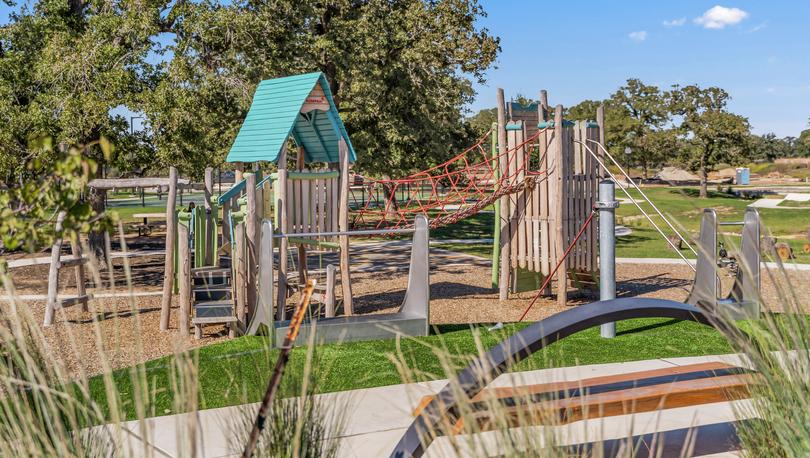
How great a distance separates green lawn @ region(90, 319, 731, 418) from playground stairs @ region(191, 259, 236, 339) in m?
0.77

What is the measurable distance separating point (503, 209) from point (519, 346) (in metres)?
8.69

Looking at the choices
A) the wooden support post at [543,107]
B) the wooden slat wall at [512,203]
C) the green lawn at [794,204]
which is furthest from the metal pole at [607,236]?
the green lawn at [794,204]

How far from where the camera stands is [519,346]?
8.64ft

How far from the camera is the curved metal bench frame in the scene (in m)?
2.40

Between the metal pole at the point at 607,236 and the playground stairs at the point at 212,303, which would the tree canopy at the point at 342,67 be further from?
the metal pole at the point at 607,236

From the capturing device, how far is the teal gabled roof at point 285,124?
32.4ft

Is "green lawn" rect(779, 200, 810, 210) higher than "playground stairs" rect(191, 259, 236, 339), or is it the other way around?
"green lawn" rect(779, 200, 810, 210)

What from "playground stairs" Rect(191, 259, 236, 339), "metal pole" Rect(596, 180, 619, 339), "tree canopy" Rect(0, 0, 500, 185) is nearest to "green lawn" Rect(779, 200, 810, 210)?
A: "tree canopy" Rect(0, 0, 500, 185)

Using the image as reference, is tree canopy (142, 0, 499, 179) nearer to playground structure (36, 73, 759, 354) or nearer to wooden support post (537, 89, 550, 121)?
playground structure (36, 73, 759, 354)

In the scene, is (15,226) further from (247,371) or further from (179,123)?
(179,123)

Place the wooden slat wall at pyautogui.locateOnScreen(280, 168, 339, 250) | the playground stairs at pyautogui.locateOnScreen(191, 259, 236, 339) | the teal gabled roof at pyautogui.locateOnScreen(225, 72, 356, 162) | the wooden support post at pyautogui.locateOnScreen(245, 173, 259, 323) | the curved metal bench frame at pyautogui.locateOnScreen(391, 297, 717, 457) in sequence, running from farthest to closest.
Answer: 1. the teal gabled roof at pyautogui.locateOnScreen(225, 72, 356, 162)
2. the wooden slat wall at pyautogui.locateOnScreen(280, 168, 339, 250)
3. the wooden support post at pyautogui.locateOnScreen(245, 173, 259, 323)
4. the playground stairs at pyautogui.locateOnScreen(191, 259, 236, 339)
5. the curved metal bench frame at pyautogui.locateOnScreen(391, 297, 717, 457)

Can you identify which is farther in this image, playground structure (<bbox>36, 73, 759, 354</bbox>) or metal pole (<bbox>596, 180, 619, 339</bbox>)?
playground structure (<bbox>36, 73, 759, 354</bbox>)

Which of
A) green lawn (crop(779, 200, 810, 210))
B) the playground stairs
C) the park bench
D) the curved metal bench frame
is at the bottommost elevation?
the playground stairs

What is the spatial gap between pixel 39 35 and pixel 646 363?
13801 mm
